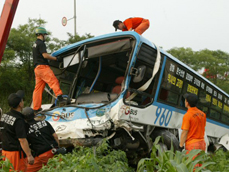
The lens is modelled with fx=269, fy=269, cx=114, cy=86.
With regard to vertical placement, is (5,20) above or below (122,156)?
above

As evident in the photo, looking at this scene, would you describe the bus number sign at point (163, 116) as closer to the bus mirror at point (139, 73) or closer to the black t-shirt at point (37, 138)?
the bus mirror at point (139, 73)

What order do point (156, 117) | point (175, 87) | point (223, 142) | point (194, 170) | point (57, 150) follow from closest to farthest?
point (194, 170) → point (57, 150) → point (156, 117) → point (175, 87) → point (223, 142)

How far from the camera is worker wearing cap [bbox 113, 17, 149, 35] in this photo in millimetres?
6348

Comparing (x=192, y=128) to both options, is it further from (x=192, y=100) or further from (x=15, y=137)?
(x=15, y=137)

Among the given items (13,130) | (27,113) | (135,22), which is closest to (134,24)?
(135,22)

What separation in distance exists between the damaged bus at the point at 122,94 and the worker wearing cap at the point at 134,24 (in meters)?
0.64

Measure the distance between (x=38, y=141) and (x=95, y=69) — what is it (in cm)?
298

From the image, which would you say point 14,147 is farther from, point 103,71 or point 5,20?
point 103,71

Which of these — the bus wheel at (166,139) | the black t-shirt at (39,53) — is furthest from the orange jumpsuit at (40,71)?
the bus wheel at (166,139)

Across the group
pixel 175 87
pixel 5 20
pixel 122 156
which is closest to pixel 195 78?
pixel 175 87

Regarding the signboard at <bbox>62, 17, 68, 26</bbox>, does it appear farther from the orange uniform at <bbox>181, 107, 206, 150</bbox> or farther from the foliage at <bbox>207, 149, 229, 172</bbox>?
the orange uniform at <bbox>181, 107, 206, 150</bbox>

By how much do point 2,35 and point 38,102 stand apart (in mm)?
3777

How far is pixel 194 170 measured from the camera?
319cm

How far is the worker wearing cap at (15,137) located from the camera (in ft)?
12.7
